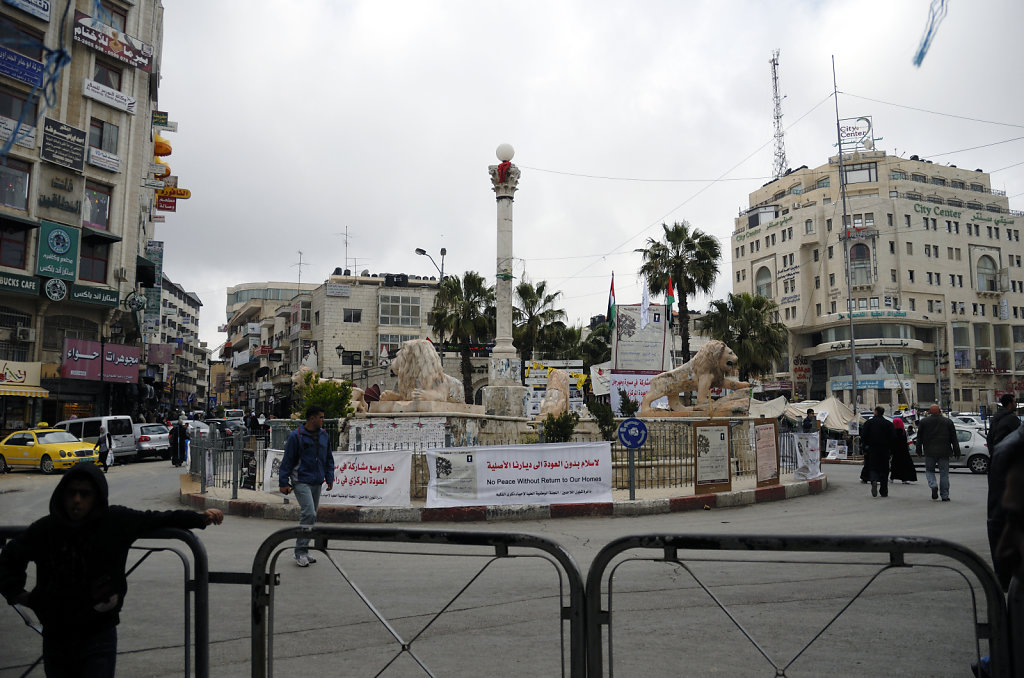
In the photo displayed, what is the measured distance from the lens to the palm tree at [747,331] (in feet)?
125

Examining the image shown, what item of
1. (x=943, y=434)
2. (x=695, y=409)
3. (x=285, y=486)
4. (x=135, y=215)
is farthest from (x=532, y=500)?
(x=135, y=215)

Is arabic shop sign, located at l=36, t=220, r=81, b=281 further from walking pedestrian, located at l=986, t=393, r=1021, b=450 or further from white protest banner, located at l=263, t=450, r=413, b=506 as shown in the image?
walking pedestrian, located at l=986, t=393, r=1021, b=450

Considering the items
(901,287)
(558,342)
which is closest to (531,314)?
(558,342)

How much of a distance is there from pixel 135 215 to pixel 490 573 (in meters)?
35.7

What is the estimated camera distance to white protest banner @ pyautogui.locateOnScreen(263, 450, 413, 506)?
1158cm

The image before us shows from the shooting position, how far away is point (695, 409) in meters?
21.3

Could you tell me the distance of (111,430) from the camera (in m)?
26.0

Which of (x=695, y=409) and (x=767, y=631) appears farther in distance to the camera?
(x=695, y=409)

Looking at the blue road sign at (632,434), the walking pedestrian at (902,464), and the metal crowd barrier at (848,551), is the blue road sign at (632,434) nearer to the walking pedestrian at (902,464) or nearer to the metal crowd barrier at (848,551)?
the walking pedestrian at (902,464)

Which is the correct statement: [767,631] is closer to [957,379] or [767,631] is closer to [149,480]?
[149,480]

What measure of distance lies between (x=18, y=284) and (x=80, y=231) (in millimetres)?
3909

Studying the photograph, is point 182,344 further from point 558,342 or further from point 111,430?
point 111,430

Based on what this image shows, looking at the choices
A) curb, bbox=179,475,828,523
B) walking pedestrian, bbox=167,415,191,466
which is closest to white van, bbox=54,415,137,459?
walking pedestrian, bbox=167,415,191,466

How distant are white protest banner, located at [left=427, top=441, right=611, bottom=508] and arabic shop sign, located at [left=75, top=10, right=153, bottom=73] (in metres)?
31.1
